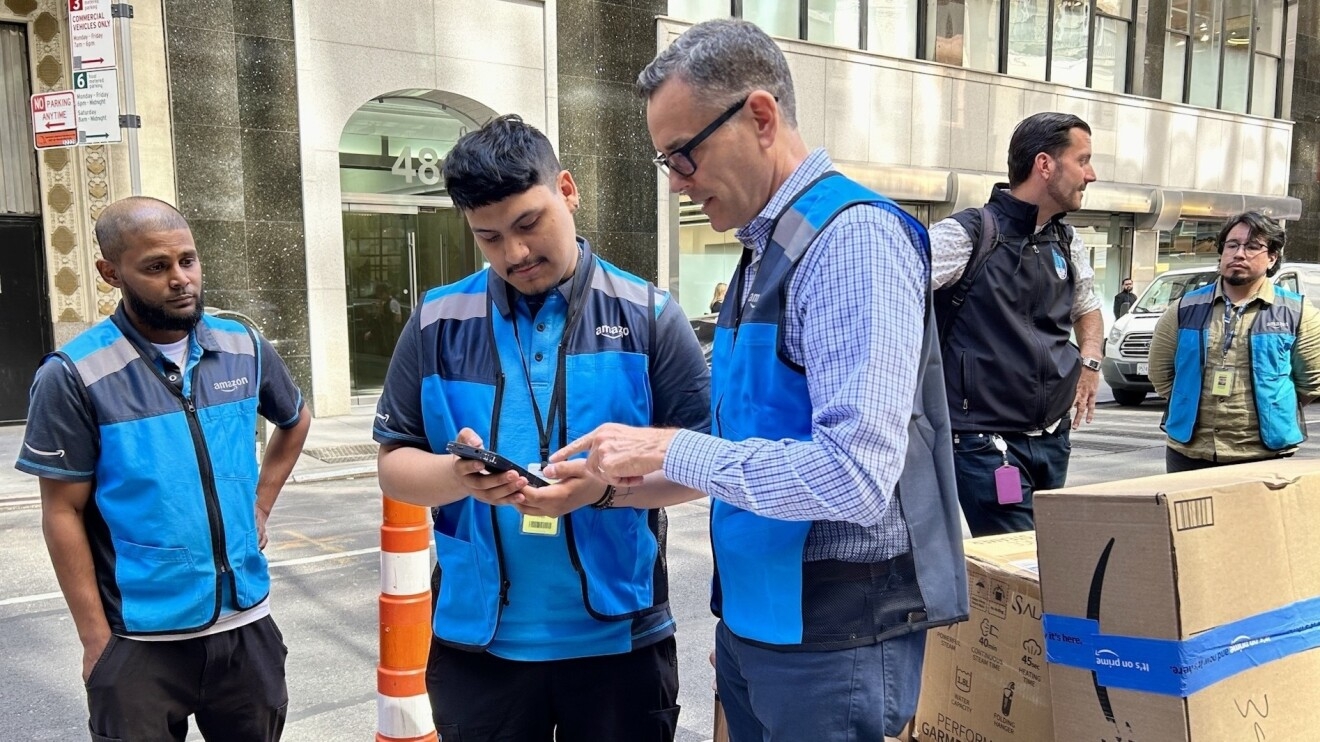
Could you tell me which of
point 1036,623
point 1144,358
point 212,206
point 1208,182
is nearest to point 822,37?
point 1144,358

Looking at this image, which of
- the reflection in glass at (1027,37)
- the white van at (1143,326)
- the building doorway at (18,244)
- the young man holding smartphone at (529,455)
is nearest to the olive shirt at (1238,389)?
the young man holding smartphone at (529,455)

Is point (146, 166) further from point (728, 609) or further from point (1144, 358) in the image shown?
point (1144, 358)

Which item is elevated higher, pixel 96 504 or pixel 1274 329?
pixel 1274 329

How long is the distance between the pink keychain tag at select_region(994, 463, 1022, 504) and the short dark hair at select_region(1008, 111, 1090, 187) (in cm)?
106

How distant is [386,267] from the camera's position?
13062 mm

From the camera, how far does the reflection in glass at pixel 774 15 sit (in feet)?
51.6

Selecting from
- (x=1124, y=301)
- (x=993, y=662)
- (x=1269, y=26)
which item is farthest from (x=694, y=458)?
(x=1269, y=26)

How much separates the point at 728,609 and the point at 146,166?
1118 centimetres

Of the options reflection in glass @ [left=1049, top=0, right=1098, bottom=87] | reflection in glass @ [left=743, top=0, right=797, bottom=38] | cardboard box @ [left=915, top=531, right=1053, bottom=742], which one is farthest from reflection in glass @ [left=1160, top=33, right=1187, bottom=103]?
cardboard box @ [left=915, top=531, right=1053, bottom=742]

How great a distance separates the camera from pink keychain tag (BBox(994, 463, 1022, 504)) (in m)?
3.19

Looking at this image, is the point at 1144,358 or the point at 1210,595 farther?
the point at 1144,358

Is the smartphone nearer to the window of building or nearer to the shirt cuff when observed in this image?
the shirt cuff

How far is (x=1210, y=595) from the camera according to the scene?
170 centimetres

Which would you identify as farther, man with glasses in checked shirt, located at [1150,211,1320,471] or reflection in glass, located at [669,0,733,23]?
reflection in glass, located at [669,0,733,23]
